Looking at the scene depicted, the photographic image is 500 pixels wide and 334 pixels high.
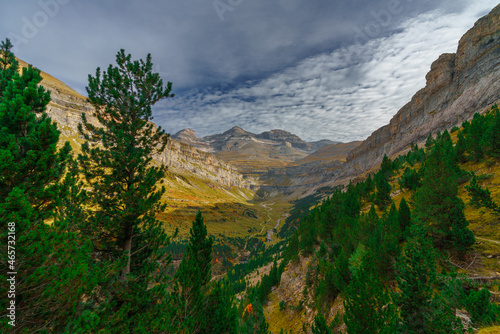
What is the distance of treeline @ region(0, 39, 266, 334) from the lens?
572cm

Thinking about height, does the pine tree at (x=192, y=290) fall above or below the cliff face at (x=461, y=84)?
below

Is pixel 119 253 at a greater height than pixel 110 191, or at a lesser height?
lesser

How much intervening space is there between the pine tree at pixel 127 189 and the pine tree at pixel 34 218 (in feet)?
10.1

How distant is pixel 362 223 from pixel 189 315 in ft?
91.5

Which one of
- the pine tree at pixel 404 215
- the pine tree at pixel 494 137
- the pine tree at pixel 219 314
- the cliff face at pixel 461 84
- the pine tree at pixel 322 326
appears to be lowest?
the pine tree at pixel 322 326

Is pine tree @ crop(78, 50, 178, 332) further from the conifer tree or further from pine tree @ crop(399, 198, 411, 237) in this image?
pine tree @ crop(399, 198, 411, 237)

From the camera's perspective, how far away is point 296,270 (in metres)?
47.4

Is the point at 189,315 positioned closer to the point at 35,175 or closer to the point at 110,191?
the point at 110,191

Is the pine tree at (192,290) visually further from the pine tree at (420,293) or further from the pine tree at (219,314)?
the pine tree at (420,293)

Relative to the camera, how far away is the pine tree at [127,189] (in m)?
10.1

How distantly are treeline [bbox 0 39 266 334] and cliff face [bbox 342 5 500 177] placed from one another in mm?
156135

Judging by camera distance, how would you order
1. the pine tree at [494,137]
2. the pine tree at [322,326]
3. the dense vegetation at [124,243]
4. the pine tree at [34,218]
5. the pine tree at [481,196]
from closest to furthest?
the pine tree at [34,218]
the dense vegetation at [124,243]
the pine tree at [322,326]
the pine tree at [481,196]
the pine tree at [494,137]

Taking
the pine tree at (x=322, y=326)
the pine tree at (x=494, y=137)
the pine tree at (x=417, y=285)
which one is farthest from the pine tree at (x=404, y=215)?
the pine tree at (x=322, y=326)

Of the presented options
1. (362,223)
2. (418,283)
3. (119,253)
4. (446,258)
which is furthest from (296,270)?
(119,253)
